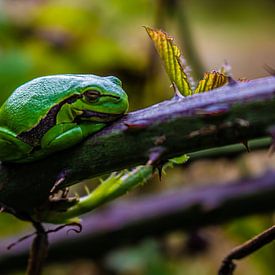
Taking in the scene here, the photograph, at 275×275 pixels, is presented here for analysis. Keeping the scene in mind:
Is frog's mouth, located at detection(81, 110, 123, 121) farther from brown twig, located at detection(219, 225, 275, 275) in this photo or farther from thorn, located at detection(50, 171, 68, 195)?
brown twig, located at detection(219, 225, 275, 275)

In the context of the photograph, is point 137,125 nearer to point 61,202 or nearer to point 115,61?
point 61,202

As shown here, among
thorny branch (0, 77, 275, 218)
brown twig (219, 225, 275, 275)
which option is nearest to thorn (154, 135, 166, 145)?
thorny branch (0, 77, 275, 218)

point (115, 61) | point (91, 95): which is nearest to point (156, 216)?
point (115, 61)

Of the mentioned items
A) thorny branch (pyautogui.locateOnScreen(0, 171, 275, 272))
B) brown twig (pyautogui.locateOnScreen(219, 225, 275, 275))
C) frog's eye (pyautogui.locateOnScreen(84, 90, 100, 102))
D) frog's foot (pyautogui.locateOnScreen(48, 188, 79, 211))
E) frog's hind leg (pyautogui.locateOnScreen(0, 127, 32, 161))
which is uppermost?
frog's eye (pyautogui.locateOnScreen(84, 90, 100, 102))

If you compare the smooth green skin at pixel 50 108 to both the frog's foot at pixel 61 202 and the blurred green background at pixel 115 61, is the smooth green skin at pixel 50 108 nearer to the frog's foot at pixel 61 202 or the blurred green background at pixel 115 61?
the frog's foot at pixel 61 202

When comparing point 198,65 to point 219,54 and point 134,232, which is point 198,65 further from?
point 219,54

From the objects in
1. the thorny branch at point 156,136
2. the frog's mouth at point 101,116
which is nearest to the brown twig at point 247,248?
the thorny branch at point 156,136
